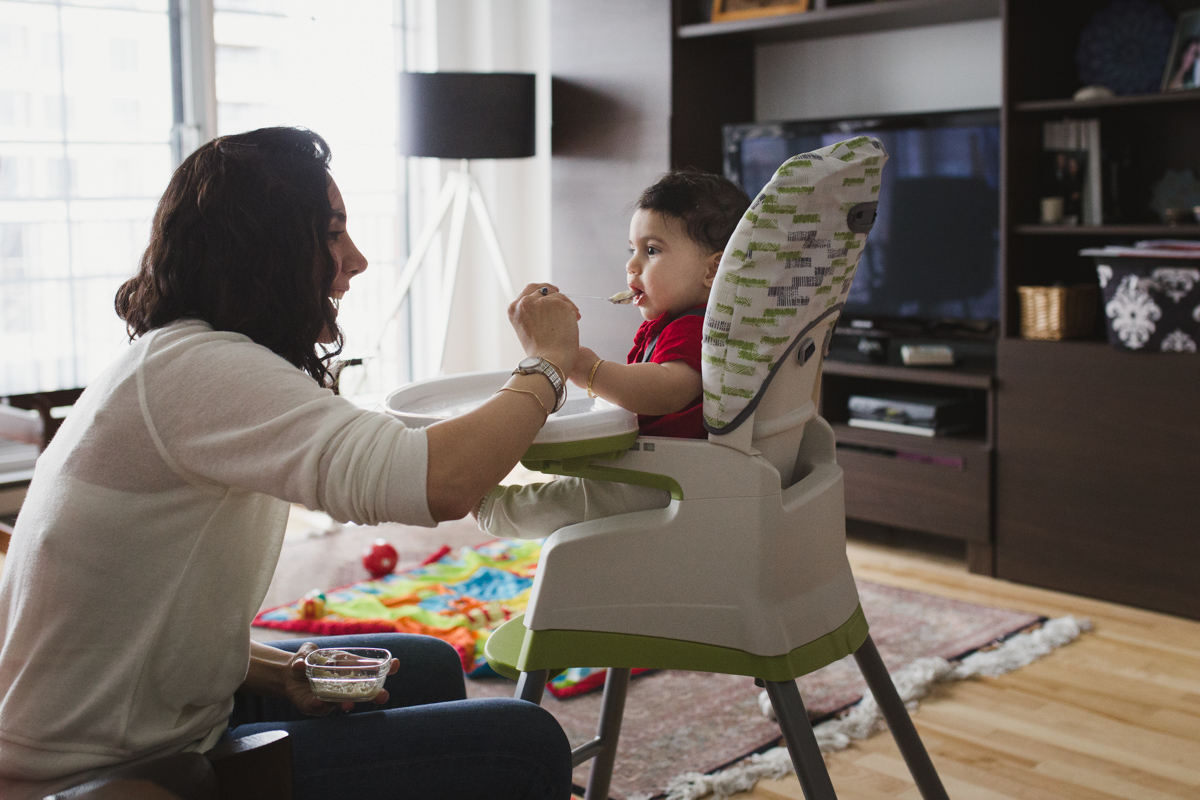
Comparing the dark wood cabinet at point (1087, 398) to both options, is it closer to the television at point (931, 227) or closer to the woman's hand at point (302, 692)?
the television at point (931, 227)

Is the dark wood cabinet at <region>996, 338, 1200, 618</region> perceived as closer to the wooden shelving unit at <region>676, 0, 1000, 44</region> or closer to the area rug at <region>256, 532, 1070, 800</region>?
the area rug at <region>256, 532, 1070, 800</region>

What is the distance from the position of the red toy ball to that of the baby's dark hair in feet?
6.16

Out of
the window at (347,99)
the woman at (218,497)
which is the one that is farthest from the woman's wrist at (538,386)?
the window at (347,99)

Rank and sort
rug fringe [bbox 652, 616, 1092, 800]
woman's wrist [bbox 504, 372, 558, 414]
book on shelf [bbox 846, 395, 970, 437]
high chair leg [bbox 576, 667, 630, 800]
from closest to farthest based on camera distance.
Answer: woman's wrist [bbox 504, 372, 558, 414] → high chair leg [bbox 576, 667, 630, 800] → rug fringe [bbox 652, 616, 1092, 800] → book on shelf [bbox 846, 395, 970, 437]

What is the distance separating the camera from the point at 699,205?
4.83ft

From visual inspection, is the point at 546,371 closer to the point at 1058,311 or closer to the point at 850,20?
the point at 1058,311

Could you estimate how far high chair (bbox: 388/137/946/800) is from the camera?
1215mm

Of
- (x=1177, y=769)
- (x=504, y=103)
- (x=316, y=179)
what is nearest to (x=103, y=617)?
(x=316, y=179)

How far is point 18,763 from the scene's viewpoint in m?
1.03

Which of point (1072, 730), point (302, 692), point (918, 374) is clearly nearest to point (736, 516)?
point (302, 692)

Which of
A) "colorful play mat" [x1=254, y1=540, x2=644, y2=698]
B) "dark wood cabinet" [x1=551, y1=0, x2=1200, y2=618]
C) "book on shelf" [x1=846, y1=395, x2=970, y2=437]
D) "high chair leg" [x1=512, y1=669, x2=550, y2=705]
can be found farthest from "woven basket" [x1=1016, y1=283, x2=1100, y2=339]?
"high chair leg" [x1=512, y1=669, x2=550, y2=705]

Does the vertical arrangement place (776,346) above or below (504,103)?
below

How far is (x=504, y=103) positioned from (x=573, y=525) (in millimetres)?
2754

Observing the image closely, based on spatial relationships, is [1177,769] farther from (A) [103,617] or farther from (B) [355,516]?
(A) [103,617]
